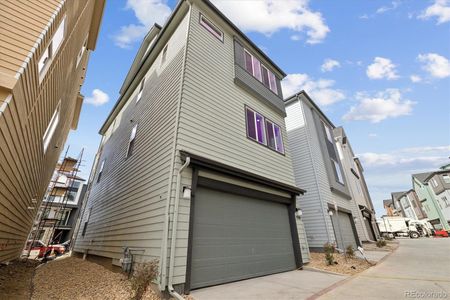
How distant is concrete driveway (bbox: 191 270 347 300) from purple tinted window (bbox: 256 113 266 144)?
5.02m

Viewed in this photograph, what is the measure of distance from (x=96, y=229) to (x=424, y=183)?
5942 cm

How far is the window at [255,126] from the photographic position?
8.40 meters

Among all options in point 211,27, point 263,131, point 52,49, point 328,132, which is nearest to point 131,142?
point 52,49

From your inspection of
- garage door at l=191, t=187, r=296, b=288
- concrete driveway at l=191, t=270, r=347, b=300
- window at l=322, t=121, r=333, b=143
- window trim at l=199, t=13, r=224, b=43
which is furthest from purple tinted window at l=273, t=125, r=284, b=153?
window at l=322, t=121, r=333, b=143

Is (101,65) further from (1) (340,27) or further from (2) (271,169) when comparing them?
(1) (340,27)

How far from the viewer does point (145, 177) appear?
686 cm

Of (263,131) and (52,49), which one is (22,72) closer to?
(52,49)

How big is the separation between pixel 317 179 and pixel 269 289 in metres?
9.31

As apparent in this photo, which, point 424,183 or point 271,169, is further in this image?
point 424,183

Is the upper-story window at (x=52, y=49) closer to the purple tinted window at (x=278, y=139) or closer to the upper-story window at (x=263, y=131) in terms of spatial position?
the upper-story window at (x=263, y=131)

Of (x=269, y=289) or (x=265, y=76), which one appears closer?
(x=269, y=289)

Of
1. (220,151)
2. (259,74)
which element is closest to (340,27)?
(259,74)

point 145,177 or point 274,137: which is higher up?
point 274,137

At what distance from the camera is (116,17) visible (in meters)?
11.0
